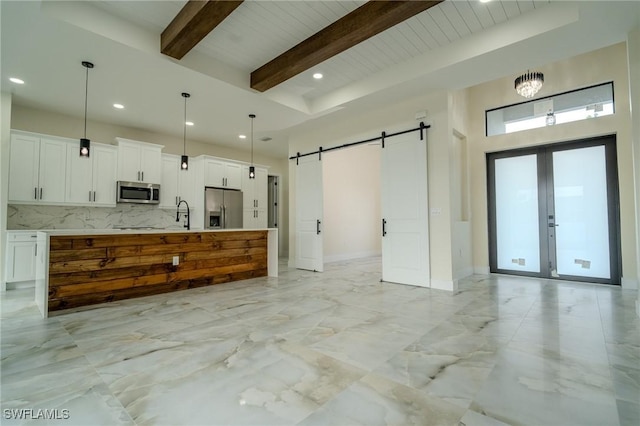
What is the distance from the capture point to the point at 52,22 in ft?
9.38

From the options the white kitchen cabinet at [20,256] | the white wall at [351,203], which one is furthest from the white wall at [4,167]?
the white wall at [351,203]

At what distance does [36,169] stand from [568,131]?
8877 mm

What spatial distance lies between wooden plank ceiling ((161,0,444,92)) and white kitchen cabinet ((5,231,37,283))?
379cm

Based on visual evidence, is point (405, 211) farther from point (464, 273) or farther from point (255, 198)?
point (255, 198)

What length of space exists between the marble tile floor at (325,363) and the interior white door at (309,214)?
251cm

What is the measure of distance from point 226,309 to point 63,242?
205cm

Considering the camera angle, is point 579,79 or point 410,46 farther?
point 579,79

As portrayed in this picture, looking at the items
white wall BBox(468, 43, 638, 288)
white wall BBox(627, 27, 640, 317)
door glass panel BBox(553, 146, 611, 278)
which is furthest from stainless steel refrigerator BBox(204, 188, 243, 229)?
white wall BBox(627, 27, 640, 317)

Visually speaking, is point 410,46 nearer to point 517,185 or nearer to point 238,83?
point 238,83

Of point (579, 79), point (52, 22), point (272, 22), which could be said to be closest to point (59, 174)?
point (52, 22)

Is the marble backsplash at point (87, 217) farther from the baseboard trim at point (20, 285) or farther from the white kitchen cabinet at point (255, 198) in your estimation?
the white kitchen cabinet at point (255, 198)

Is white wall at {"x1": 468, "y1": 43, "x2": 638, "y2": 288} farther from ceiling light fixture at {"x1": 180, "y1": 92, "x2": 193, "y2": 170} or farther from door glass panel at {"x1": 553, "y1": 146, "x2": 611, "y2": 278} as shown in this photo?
ceiling light fixture at {"x1": 180, "y1": 92, "x2": 193, "y2": 170}

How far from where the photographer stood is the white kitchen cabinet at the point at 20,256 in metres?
4.37

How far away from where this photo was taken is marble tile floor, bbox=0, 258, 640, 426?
1.50 m
